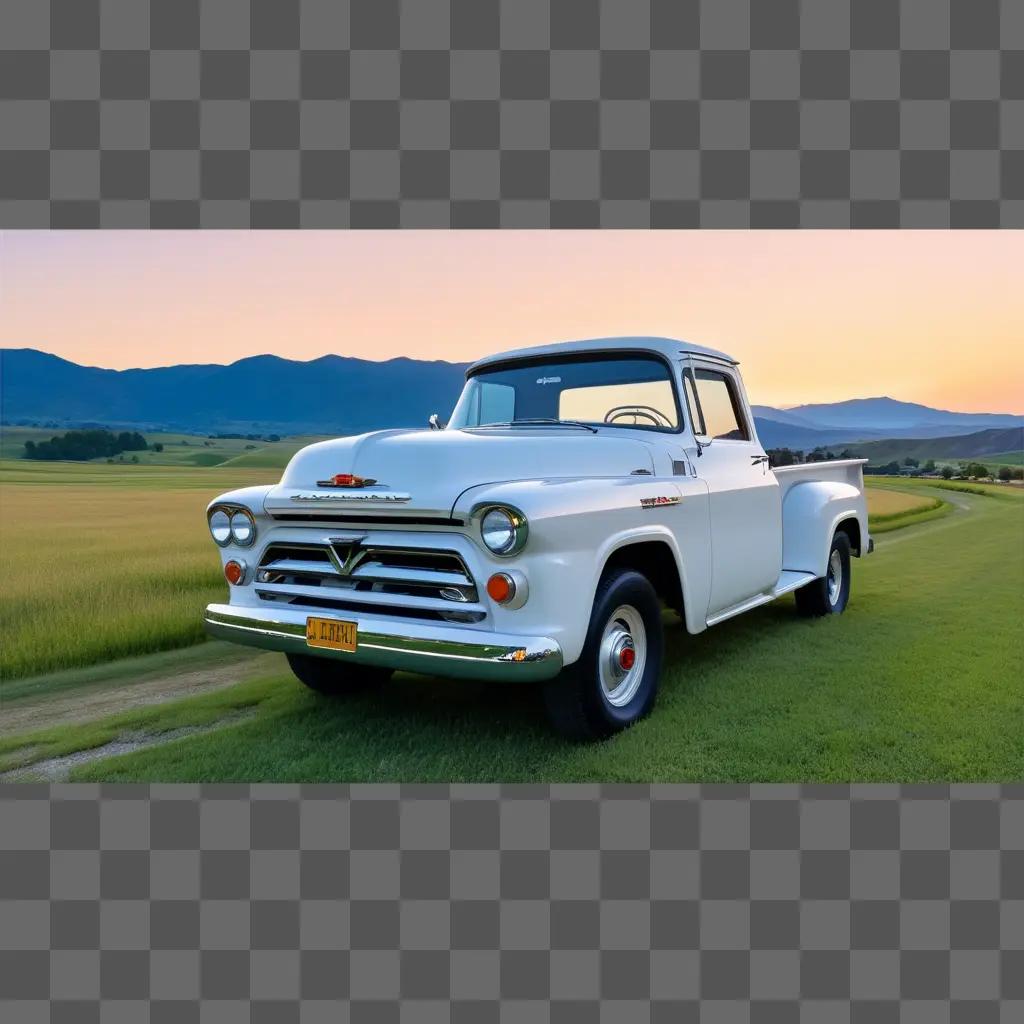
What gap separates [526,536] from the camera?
11.4 ft

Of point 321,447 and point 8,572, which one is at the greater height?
point 321,447

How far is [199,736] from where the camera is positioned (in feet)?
14.0

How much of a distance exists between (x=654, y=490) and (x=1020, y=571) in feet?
26.3

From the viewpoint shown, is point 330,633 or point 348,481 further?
point 348,481

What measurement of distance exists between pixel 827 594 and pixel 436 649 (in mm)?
5055

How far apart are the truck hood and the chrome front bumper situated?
55cm

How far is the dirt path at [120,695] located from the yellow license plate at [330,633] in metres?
1.89

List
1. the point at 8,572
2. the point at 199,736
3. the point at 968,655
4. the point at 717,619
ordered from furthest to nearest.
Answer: the point at 8,572 < the point at 968,655 < the point at 717,619 < the point at 199,736

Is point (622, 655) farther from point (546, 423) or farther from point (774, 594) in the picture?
point (774, 594)

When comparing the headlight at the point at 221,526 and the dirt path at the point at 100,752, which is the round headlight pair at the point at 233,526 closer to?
the headlight at the point at 221,526

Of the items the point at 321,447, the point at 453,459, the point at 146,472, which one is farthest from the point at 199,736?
the point at 146,472

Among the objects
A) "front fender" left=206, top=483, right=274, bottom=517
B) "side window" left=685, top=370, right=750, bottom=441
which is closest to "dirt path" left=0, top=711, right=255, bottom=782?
"front fender" left=206, top=483, right=274, bottom=517

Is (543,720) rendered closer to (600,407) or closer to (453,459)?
(453,459)

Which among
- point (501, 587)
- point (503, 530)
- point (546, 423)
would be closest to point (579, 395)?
point (546, 423)
